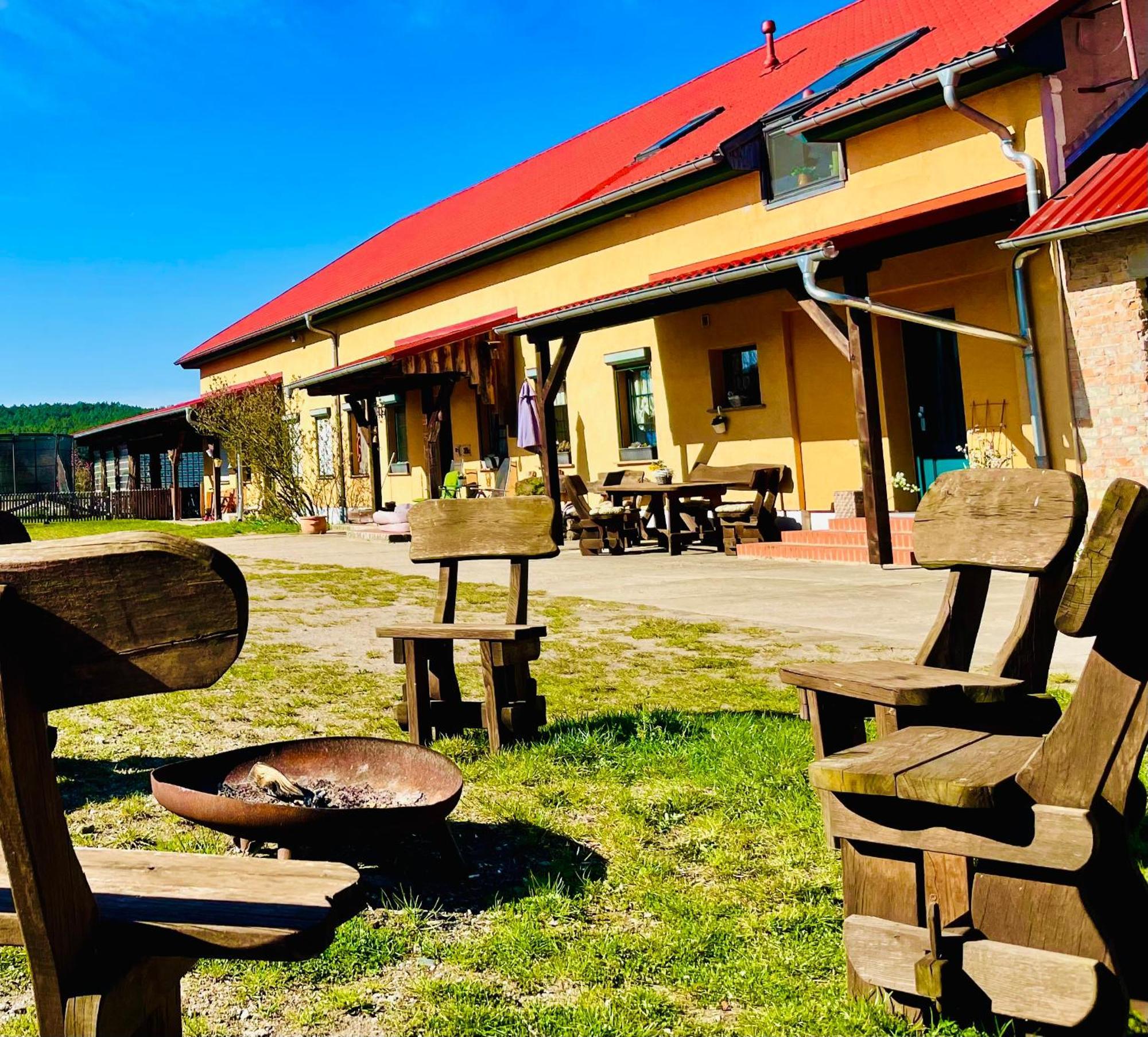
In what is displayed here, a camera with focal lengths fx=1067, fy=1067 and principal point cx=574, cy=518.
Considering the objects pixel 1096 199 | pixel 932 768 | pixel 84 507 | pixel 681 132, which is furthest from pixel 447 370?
pixel 84 507

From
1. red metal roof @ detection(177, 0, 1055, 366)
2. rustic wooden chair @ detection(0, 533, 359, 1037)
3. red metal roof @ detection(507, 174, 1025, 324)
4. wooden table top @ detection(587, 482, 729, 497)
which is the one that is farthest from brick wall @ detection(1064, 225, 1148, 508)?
rustic wooden chair @ detection(0, 533, 359, 1037)

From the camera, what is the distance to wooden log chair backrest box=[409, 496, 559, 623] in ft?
15.2

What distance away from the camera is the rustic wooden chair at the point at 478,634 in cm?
444

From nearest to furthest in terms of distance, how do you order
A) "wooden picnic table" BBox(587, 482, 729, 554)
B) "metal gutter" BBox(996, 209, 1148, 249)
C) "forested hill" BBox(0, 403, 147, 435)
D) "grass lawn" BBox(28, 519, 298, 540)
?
"metal gutter" BBox(996, 209, 1148, 249) < "wooden picnic table" BBox(587, 482, 729, 554) < "grass lawn" BBox(28, 519, 298, 540) < "forested hill" BBox(0, 403, 147, 435)

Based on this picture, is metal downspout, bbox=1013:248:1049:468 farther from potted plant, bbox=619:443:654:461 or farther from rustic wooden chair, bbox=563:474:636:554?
potted plant, bbox=619:443:654:461

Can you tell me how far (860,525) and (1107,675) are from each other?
10.3 meters

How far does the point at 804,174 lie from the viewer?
45.2 ft

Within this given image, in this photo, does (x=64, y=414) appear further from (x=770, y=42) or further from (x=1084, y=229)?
(x=1084, y=229)

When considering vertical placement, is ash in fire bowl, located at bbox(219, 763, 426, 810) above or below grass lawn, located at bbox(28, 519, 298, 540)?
below

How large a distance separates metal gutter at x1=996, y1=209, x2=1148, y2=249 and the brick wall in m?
0.32

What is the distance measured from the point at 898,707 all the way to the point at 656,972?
0.93 metres

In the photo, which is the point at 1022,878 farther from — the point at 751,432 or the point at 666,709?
the point at 751,432

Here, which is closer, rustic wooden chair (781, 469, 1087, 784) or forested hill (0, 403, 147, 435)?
rustic wooden chair (781, 469, 1087, 784)

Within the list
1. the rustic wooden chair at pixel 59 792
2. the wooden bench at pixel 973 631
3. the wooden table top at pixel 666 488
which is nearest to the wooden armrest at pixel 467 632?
the wooden bench at pixel 973 631
